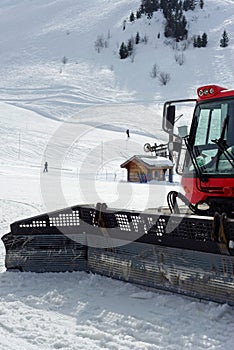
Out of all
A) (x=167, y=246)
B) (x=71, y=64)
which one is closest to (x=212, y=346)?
(x=167, y=246)

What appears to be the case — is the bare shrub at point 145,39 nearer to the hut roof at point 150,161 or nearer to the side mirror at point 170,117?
the hut roof at point 150,161

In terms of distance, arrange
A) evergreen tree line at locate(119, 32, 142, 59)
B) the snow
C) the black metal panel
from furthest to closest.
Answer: evergreen tree line at locate(119, 32, 142, 59)
the black metal panel
the snow

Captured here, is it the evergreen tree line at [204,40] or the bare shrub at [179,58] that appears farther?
the evergreen tree line at [204,40]

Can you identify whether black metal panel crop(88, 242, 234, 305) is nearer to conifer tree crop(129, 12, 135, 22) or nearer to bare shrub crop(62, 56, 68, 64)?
bare shrub crop(62, 56, 68, 64)

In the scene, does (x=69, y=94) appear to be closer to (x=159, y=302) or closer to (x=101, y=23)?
(x=101, y=23)

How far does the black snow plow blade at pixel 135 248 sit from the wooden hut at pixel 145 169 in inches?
1017

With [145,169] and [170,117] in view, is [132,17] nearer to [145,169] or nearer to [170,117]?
[145,169]

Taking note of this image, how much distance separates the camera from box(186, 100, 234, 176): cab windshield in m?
4.71

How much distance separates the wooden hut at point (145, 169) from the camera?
1220 inches

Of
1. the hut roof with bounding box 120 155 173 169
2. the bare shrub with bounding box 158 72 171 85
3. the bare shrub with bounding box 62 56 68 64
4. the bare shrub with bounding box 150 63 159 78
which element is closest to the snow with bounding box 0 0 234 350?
the bare shrub with bounding box 62 56 68 64

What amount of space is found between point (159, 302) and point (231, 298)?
26.3 inches

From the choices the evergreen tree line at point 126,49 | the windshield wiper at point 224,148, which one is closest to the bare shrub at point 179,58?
the evergreen tree line at point 126,49

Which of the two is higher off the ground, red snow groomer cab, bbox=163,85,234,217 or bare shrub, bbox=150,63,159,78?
bare shrub, bbox=150,63,159,78

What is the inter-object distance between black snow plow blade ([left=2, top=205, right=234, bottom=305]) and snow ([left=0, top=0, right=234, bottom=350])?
143 millimetres
